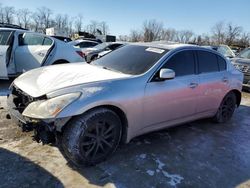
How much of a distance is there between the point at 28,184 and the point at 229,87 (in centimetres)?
419

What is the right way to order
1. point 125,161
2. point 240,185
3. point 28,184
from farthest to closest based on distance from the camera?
point 125,161
point 240,185
point 28,184

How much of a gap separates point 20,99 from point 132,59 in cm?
179

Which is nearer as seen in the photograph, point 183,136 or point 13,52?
point 183,136

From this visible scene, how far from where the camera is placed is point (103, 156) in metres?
3.71

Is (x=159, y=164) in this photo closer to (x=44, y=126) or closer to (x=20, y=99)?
(x=44, y=126)

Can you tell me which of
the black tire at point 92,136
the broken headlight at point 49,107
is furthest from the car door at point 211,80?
the broken headlight at point 49,107

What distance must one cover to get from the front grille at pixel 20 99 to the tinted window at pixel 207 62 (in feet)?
9.56

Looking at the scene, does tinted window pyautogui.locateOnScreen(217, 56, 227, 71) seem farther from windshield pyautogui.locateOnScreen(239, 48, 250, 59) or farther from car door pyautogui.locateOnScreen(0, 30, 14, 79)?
windshield pyautogui.locateOnScreen(239, 48, 250, 59)

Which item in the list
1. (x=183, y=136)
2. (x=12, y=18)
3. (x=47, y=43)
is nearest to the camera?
(x=183, y=136)

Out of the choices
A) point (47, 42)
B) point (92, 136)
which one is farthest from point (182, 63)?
point (47, 42)

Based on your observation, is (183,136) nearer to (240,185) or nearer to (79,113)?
(240,185)

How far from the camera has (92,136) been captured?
11.7ft

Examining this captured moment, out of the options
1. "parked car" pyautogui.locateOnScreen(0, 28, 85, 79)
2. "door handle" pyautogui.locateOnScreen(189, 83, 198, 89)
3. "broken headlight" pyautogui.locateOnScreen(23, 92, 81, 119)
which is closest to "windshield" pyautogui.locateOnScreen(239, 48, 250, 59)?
"parked car" pyautogui.locateOnScreen(0, 28, 85, 79)

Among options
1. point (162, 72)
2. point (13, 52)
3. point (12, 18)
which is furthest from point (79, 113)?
point (12, 18)
